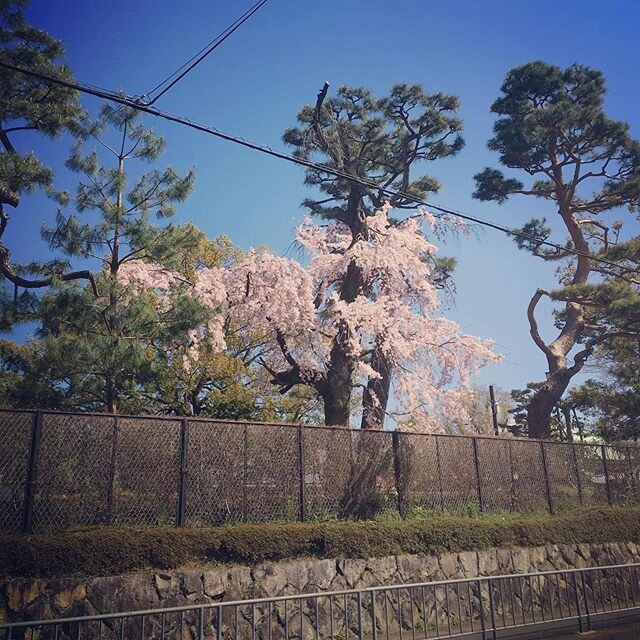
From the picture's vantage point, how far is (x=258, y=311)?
16.5 m

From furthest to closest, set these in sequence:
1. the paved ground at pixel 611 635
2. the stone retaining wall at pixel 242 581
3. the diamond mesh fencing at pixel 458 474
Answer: the diamond mesh fencing at pixel 458 474 < the paved ground at pixel 611 635 < the stone retaining wall at pixel 242 581

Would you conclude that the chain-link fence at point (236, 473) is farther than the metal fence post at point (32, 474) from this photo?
Yes

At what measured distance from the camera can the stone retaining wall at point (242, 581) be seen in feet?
24.7

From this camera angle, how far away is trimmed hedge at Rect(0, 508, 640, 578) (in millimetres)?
7766

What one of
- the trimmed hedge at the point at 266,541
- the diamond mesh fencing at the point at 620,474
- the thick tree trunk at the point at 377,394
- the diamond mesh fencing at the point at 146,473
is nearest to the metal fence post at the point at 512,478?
the trimmed hedge at the point at 266,541

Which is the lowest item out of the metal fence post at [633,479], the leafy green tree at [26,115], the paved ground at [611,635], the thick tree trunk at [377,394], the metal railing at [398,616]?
the paved ground at [611,635]

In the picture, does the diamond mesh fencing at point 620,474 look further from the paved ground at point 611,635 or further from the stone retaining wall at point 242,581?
the paved ground at point 611,635

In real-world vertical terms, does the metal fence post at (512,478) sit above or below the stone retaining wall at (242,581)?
above

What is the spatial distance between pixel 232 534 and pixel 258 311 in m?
8.02

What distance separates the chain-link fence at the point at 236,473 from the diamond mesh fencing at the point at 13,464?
1cm

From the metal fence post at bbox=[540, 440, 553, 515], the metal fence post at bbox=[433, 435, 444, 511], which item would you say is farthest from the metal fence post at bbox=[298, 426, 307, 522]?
the metal fence post at bbox=[540, 440, 553, 515]

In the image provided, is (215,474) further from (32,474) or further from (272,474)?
(32,474)

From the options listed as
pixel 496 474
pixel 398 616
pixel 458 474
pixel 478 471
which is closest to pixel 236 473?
pixel 398 616

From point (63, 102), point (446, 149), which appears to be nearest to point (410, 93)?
point (446, 149)
